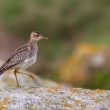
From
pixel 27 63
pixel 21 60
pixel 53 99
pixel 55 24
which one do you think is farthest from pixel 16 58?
pixel 55 24

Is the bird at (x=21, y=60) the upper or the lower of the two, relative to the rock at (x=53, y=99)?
upper

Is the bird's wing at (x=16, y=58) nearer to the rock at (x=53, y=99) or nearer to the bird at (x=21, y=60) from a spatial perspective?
the bird at (x=21, y=60)

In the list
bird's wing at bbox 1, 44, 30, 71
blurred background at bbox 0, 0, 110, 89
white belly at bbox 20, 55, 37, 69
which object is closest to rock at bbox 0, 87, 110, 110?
bird's wing at bbox 1, 44, 30, 71

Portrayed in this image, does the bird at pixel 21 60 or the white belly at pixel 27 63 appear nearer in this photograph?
the bird at pixel 21 60

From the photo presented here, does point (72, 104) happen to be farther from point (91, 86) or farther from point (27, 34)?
point (27, 34)

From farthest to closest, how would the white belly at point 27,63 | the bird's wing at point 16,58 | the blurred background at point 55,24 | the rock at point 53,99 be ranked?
the blurred background at point 55,24
the white belly at point 27,63
the bird's wing at point 16,58
the rock at point 53,99

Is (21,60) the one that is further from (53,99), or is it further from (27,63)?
(53,99)

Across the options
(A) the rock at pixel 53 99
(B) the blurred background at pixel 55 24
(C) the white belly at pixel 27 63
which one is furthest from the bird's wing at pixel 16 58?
(B) the blurred background at pixel 55 24

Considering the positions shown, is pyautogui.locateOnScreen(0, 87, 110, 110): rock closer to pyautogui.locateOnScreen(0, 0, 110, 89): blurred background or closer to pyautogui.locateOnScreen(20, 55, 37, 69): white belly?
pyautogui.locateOnScreen(20, 55, 37, 69): white belly

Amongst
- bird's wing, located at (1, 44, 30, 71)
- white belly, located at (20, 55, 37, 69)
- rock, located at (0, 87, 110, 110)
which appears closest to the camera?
rock, located at (0, 87, 110, 110)
